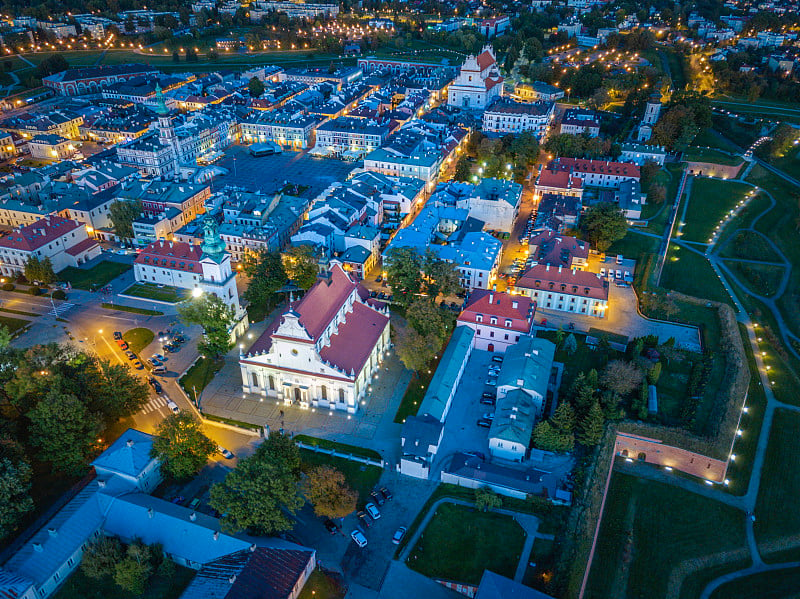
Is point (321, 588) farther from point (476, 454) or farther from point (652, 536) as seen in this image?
point (652, 536)

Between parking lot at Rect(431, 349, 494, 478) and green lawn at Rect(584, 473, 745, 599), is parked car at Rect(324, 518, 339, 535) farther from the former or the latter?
green lawn at Rect(584, 473, 745, 599)

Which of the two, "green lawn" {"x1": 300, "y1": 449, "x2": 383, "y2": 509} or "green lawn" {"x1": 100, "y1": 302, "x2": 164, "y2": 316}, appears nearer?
"green lawn" {"x1": 300, "y1": 449, "x2": 383, "y2": 509}

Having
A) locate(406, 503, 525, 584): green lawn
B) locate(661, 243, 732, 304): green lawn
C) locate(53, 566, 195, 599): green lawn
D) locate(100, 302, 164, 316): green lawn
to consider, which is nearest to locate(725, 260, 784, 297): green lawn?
locate(661, 243, 732, 304): green lawn

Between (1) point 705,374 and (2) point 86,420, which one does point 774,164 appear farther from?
(2) point 86,420

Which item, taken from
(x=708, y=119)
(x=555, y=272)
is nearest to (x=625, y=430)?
(x=555, y=272)

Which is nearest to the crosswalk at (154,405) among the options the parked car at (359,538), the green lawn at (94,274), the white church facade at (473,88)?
the parked car at (359,538)

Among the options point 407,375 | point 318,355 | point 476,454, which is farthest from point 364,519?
point 407,375
